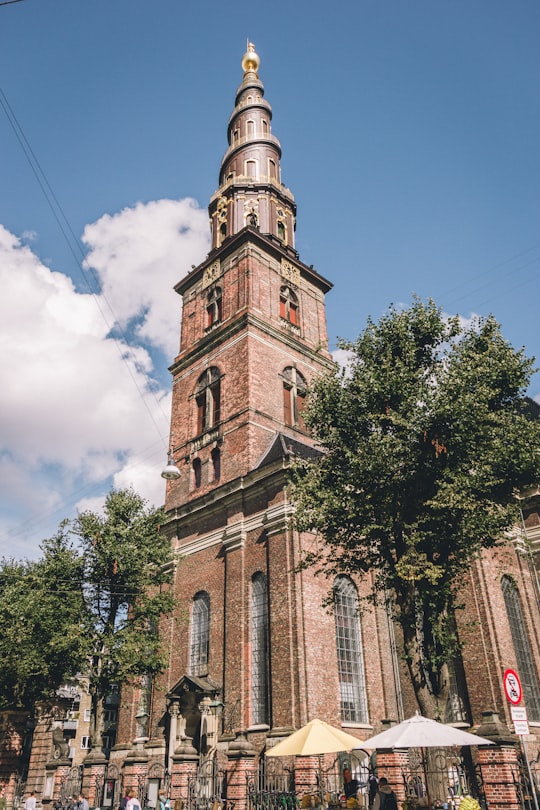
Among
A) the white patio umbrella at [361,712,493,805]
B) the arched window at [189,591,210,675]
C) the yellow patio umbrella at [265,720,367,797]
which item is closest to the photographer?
the white patio umbrella at [361,712,493,805]

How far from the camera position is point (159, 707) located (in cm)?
2630

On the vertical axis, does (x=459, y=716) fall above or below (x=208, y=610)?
below

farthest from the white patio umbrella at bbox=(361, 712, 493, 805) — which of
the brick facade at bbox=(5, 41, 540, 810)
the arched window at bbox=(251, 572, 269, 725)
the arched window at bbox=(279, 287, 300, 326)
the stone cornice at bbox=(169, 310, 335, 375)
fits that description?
the arched window at bbox=(279, 287, 300, 326)

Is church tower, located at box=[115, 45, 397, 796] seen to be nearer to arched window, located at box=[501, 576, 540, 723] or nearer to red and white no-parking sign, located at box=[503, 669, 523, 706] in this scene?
arched window, located at box=[501, 576, 540, 723]

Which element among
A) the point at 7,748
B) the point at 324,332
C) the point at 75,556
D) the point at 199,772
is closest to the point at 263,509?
the point at 75,556

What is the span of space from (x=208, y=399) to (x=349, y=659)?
15.4m

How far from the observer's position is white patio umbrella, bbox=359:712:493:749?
1211 centimetres

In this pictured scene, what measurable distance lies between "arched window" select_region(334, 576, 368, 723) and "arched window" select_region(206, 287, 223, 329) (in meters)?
17.4

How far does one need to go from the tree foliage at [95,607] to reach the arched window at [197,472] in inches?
202

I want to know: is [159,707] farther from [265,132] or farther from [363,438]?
[265,132]

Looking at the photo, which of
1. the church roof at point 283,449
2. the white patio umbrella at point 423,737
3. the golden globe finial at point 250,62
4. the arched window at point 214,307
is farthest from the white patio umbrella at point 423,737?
the golden globe finial at point 250,62

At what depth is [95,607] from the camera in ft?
77.9

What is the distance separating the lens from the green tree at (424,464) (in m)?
15.5

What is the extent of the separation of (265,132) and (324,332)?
16.5 m
